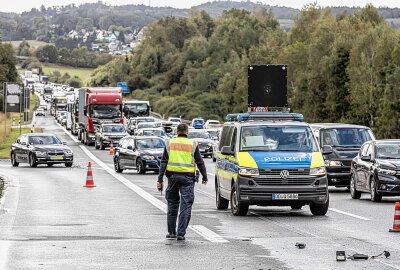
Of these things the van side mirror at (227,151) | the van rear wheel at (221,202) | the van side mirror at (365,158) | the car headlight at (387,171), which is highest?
the van side mirror at (227,151)

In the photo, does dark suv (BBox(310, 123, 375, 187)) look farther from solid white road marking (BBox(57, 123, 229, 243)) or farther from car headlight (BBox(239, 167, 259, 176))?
car headlight (BBox(239, 167, 259, 176))

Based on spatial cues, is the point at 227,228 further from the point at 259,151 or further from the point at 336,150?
the point at 336,150

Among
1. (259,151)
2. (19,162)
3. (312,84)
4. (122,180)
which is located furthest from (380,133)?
(259,151)

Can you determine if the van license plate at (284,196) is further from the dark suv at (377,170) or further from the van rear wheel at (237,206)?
the dark suv at (377,170)

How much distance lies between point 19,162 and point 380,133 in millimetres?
45855

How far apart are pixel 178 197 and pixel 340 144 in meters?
15.9

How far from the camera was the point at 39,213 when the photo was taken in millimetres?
23453

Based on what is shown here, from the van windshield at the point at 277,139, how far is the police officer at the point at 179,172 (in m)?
5.26

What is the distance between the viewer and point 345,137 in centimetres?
3331

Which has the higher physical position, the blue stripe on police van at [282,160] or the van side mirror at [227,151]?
the van side mirror at [227,151]

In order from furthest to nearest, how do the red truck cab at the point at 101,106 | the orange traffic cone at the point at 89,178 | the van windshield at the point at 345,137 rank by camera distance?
the red truck cab at the point at 101,106 < the orange traffic cone at the point at 89,178 < the van windshield at the point at 345,137

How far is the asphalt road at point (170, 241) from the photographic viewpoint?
1440 cm

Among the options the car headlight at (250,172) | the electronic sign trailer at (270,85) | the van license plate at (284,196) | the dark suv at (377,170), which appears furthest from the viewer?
the electronic sign trailer at (270,85)

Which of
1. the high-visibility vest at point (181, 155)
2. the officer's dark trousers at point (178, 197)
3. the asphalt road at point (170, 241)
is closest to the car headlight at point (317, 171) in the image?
the asphalt road at point (170, 241)
